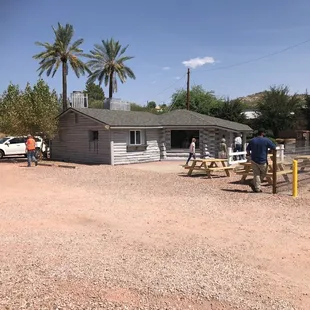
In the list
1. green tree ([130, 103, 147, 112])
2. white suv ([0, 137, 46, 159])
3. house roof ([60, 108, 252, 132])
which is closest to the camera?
house roof ([60, 108, 252, 132])

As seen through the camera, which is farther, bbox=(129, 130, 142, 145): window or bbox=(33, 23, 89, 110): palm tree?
bbox=(33, 23, 89, 110): palm tree

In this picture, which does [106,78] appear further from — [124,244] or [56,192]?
[124,244]

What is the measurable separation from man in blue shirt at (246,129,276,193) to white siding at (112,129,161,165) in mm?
12251

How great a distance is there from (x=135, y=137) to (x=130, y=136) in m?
0.47

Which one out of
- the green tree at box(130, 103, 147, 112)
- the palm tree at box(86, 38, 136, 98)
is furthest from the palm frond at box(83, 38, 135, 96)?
the green tree at box(130, 103, 147, 112)

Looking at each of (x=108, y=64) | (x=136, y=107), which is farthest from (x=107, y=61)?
(x=136, y=107)

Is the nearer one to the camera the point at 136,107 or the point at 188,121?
the point at 188,121

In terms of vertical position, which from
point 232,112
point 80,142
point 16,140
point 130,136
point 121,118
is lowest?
point 80,142

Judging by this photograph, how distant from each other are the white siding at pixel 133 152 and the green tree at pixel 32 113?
511 centimetres

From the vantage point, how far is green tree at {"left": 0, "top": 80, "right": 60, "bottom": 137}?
24.6m

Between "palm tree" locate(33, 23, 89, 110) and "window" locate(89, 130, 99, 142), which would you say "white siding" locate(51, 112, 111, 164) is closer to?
"window" locate(89, 130, 99, 142)

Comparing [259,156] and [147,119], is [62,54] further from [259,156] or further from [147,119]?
[259,156]

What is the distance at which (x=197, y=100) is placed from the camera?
55.1 meters

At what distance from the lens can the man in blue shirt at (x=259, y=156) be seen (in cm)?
1145
